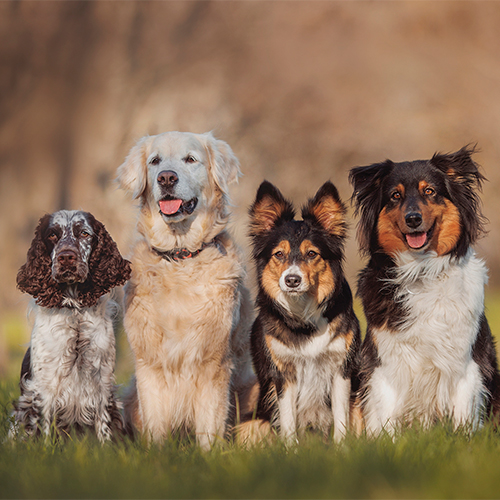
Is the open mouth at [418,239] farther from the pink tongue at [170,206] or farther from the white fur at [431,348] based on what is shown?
the pink tongue at [170,206]

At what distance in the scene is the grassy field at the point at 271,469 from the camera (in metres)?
2.57

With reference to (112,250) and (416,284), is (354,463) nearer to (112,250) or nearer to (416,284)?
(416,284)

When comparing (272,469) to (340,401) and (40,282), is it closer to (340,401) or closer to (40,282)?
(340,401)

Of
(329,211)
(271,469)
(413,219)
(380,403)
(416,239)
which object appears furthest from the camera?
(329,211)

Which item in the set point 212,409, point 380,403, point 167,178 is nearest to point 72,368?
point 212,409

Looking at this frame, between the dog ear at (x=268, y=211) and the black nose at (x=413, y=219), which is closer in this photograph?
the black nose at (x=413, y=219)

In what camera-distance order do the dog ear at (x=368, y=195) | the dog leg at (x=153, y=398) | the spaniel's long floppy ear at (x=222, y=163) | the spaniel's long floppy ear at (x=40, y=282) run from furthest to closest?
the spaniel's long floppy ear at (x=222, y=163) → the dog leg at (x=153, y=398) → the dog ear at (x=368, y=195) → the spaniel's long floppy ear at (x=40, y=282)

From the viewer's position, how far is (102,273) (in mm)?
3896

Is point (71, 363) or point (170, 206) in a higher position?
point (170, 206)

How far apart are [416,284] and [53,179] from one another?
7839mm

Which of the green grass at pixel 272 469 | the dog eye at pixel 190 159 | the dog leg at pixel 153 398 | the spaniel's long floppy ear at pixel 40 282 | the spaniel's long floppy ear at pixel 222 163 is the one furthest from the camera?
the spaniel's long floppy ear at pixel 222 163

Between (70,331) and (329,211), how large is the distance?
202 centimetres

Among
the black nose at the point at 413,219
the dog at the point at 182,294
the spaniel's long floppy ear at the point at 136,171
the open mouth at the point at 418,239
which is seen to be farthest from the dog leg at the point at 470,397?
the spaniel's long floppy ear at the point at 136,171

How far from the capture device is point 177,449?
3.36m
